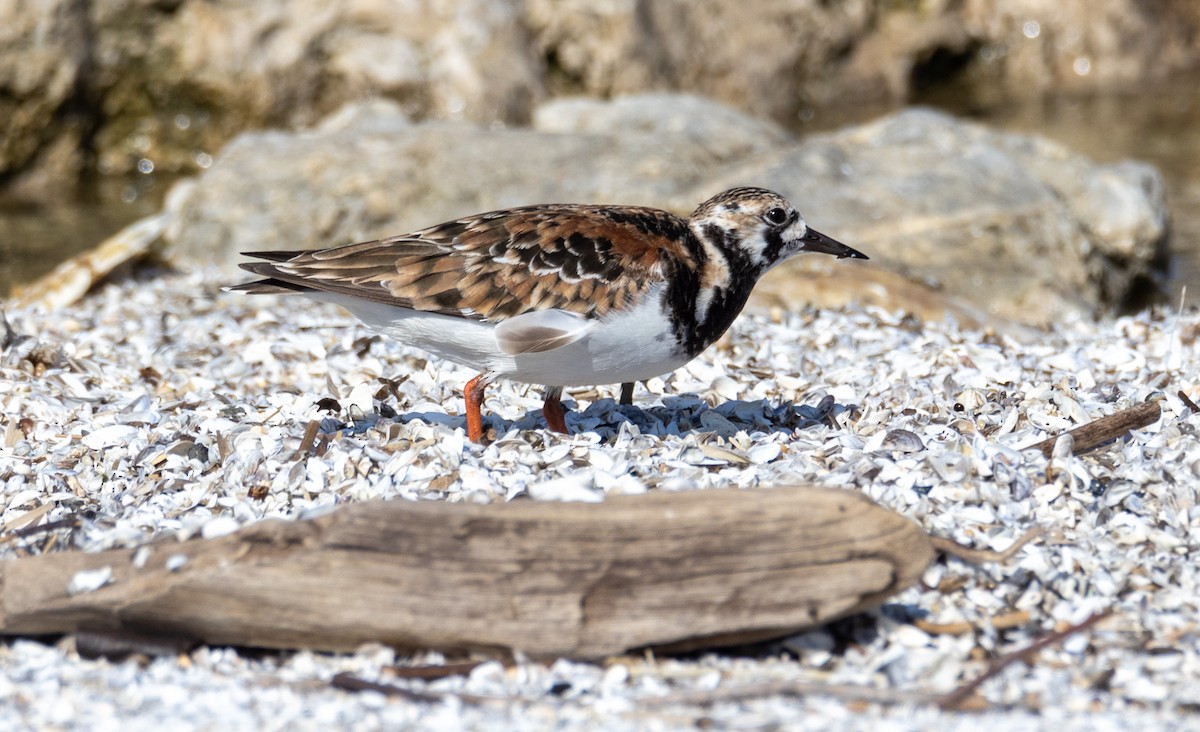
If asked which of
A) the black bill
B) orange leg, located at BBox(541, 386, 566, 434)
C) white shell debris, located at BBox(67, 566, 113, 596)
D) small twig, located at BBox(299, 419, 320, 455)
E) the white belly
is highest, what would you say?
the black bill

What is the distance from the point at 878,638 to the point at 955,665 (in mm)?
230

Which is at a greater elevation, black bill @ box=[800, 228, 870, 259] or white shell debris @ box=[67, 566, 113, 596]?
black bill @ box=[800, 228, 870, 259]

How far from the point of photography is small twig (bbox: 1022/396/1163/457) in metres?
4.57

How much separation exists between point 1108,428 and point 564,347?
6.21ft

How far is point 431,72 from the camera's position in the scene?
40.6 ft

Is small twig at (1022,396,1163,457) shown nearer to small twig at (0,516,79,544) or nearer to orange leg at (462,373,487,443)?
orange leg at (462,373,487,443)

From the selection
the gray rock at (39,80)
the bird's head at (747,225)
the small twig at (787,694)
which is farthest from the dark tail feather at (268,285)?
the gray rock at (39,80)

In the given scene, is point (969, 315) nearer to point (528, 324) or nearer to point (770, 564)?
point (528, 324)

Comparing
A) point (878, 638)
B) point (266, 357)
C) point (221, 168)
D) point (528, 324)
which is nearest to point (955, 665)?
point (878, 638)

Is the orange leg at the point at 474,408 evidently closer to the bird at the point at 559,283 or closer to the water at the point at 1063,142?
the bird at the point at 559,283

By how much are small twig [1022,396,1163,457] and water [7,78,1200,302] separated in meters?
4.94

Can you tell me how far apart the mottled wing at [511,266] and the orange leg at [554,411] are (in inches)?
21.7

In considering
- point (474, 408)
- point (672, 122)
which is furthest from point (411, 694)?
point (672, 122)

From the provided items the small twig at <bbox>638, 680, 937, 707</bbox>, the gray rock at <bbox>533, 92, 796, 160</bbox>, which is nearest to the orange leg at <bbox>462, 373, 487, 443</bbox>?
the small twig at <bbox>638, 680, 937, 707</bbox>
